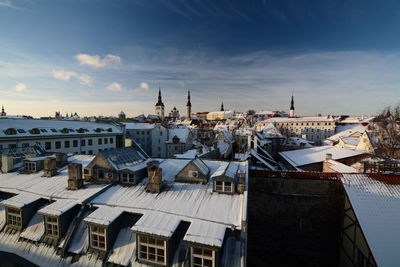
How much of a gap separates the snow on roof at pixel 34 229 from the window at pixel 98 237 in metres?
2.85

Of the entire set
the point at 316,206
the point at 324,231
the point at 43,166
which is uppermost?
the point at 43,166

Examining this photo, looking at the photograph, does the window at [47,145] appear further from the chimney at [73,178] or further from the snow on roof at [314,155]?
the snow on roof at [314,155]

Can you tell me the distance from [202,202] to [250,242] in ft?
30.3

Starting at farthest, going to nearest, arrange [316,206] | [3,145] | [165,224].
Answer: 1. [3,145]
2. [316,206]
3. [165,224]

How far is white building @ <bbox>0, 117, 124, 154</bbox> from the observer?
27.4 m

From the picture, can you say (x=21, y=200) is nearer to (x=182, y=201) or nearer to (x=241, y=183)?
(x=182, y=201)

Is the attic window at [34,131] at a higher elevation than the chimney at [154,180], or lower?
higher

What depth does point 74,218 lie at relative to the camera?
9.42 m

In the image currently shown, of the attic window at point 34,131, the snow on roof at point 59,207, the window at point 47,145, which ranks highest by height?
the attic window at point 34,131

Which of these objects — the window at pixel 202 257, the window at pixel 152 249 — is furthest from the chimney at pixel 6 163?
the window at pixel 202 257

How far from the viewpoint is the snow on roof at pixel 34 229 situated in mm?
9031

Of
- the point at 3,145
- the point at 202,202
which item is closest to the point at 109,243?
the point at 202,202

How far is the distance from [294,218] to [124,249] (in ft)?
43.6

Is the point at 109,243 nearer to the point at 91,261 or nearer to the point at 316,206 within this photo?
the point at 91,261
